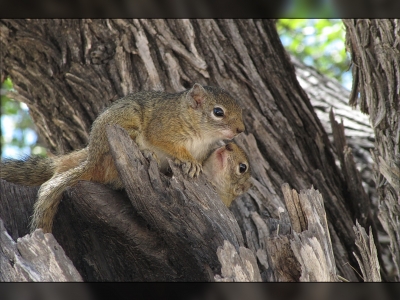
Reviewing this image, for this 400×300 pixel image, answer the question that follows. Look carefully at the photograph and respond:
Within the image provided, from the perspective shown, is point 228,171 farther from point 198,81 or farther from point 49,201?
point 49,201

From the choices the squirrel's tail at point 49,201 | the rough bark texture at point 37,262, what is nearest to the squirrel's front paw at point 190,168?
the squirrel's tail at point 49,201

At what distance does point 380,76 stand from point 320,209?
159 cm

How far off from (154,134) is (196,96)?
0.47 metres

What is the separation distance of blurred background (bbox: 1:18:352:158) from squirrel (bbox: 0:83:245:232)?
3.23 metres

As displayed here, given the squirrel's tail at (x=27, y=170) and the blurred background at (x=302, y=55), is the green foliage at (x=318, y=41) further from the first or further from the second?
the squirrel's tail at (x=27, y=170)

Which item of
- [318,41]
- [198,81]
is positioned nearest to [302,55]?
[318,41]

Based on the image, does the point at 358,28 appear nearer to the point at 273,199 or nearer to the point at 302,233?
the point at 273,199

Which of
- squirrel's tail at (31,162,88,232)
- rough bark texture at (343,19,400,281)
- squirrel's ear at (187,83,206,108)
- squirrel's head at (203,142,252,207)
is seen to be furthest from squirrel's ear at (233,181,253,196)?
squirrel's tail at (31,162,88,232)

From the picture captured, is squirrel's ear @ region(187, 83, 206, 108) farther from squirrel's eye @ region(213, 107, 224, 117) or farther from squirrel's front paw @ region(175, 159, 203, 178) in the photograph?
squirrel's front paw @ region(175, 159, 203, 178)

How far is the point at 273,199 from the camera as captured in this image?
428 cm

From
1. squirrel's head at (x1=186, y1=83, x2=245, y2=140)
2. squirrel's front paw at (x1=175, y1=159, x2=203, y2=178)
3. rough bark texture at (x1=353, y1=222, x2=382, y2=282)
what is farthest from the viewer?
squirrel's head at (x1=186, y1=83, x2=245, y2=140)

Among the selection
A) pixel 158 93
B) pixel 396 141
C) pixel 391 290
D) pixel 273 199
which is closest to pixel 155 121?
pixel 158 93

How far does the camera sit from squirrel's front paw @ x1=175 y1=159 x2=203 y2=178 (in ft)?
11.7

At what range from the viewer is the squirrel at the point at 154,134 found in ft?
12.0
